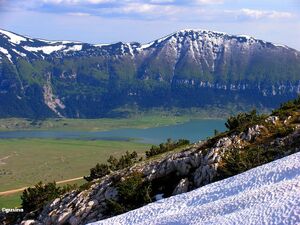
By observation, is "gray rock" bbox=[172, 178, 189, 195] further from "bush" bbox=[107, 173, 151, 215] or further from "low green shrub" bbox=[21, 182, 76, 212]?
"low green shrub" bbox=[21, 182, 76, 212]

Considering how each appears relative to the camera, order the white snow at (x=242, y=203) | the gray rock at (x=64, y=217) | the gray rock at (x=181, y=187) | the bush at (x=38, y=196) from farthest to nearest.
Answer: the bush at (x=38, y=196) → the gray rock at (x=64, y=217) → the gray rock at (x=181, y=187) → the white snow at (x=242, y=203)

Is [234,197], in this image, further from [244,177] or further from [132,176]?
[132,176]

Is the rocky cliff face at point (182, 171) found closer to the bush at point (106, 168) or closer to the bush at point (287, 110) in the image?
the bush at point (287, 110)

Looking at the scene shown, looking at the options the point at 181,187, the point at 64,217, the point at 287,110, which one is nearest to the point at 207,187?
the point at 181,187

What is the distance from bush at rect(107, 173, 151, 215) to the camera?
1303 inches

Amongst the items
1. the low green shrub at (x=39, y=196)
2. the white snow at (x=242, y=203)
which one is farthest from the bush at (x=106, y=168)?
the white snow at (x=242, y=203)

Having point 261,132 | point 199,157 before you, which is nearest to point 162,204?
point 199,157

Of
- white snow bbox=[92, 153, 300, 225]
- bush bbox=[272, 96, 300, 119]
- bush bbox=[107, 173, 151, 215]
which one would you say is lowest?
bush bbox=[107, 173, 151, 215]

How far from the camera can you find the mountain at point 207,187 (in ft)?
69.5

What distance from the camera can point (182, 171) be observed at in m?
36.8

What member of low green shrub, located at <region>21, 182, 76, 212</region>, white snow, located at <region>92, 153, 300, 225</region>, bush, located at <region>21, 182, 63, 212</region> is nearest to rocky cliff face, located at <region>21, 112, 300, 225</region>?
low green shrub, located at <region>21, 182, 76, 212</region>

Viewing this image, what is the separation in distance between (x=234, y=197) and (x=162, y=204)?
4.95 m

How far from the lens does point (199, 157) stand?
1449 inches

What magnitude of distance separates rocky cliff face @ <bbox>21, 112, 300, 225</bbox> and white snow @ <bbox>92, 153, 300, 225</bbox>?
6979mm
